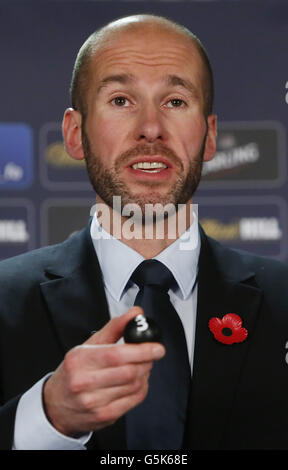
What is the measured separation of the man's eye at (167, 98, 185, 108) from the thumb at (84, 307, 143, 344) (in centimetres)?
43

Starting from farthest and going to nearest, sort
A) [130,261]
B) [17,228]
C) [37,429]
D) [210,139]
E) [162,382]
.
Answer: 1. [17,228]
2. [210,139]
3. [130,261]
4. [162,382]
5. [37,429]

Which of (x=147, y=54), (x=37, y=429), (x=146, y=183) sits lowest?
(x=37, y=429)

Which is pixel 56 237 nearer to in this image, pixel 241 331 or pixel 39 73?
pixel 39 73

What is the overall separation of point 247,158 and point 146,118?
3.69ft

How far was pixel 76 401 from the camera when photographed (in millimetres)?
804

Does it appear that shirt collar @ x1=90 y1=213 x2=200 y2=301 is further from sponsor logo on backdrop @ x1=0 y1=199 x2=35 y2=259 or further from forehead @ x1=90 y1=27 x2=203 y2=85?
sponsor logo on backdrop @ x1=0 y1=199 x2=35 y2=259

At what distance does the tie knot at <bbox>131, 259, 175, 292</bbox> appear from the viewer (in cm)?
109

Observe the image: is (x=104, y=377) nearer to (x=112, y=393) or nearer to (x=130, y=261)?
(x=112, y=393)

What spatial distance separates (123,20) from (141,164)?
0.26m

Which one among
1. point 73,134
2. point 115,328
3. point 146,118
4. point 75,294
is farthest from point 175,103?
point 115,328

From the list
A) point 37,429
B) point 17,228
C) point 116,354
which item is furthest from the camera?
point 17,228

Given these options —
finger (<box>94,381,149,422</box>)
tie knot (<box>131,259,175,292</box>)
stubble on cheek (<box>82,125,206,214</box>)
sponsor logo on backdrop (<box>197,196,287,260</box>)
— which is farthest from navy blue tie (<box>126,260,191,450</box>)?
sponsor logo on backdrop (<box>197,196,287,260</box>)

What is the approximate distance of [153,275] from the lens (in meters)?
1.09
